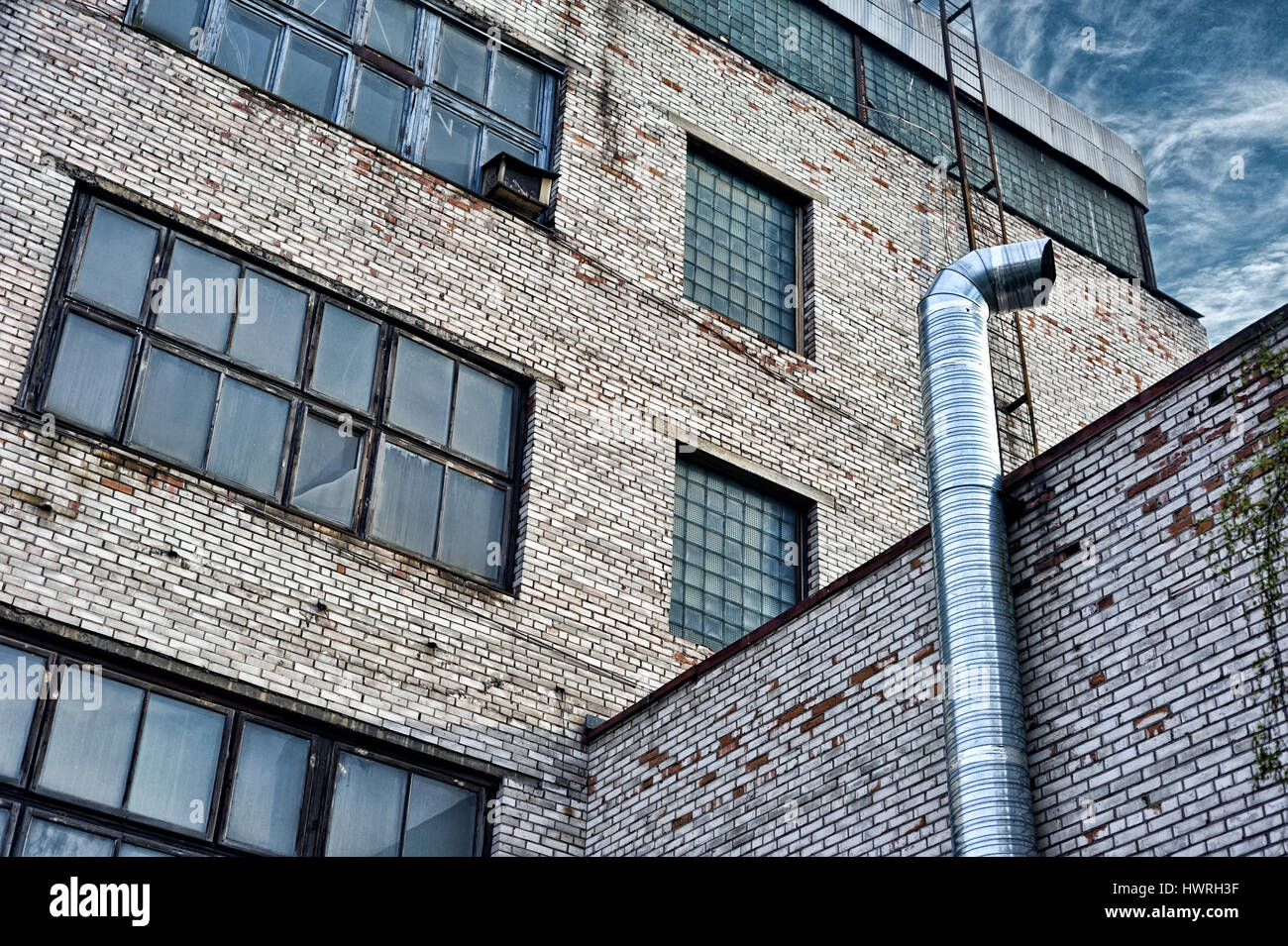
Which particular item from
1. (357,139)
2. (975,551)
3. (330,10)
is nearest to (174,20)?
Result: (330,10)

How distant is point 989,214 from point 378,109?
26.1ft

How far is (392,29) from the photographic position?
13.7 meters

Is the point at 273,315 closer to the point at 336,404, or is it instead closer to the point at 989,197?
the point at 336,404

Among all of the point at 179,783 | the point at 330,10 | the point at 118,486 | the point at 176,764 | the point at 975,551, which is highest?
the point at 330,10

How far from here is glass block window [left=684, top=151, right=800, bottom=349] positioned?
14797 millimetres

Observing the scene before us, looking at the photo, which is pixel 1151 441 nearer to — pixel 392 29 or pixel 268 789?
pixel 268 789

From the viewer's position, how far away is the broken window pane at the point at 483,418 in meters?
12.1

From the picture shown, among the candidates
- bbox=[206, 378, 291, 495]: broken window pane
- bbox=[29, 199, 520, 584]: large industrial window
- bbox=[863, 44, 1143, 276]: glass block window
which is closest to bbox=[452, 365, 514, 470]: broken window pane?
bbox=[29, 199, 520, 584]: large industrial window

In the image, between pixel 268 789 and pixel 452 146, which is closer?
pixel 268 789

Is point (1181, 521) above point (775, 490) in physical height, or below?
below

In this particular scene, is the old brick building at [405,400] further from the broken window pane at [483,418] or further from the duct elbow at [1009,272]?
the duct elbow at [1009,272]
